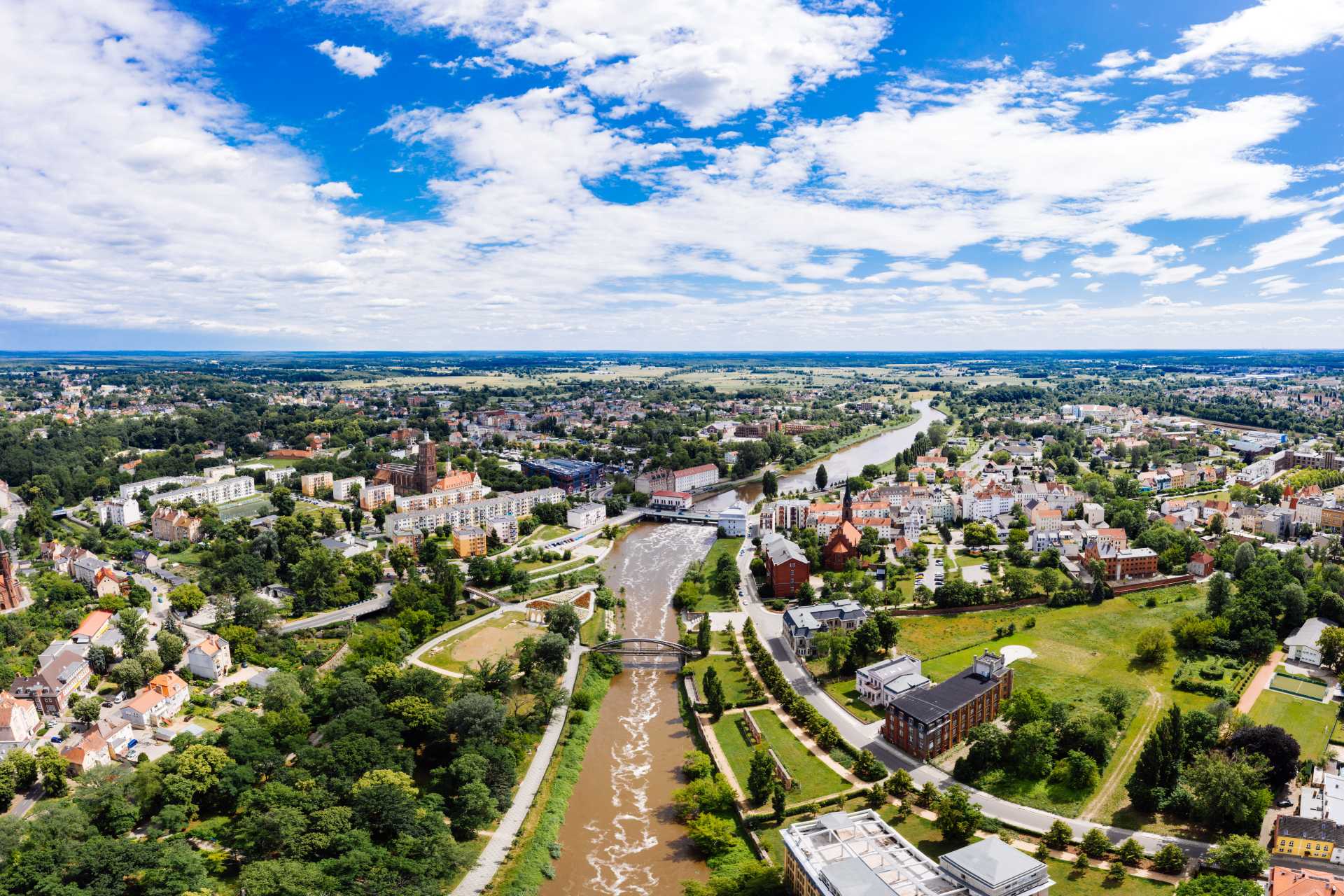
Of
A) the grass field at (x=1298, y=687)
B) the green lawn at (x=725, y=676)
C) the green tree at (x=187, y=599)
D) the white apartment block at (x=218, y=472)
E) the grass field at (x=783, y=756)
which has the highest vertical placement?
the white apartment block at (x=218, y=472)

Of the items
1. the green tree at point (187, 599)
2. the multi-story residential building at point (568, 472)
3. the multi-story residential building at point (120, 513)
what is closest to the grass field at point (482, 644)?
the green tree at point (187, 599)

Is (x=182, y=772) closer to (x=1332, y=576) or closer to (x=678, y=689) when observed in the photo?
(x=678, y=689)

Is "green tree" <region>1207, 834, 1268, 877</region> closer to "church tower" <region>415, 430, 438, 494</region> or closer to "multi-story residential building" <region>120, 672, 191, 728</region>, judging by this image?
"multi-story residential building" <region>120, 672, 191, 728</region>

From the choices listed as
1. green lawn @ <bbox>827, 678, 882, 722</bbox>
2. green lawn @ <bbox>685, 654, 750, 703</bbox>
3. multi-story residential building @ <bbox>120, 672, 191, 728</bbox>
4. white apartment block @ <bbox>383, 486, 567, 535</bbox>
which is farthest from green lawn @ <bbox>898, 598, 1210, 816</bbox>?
white apartment block @ <bbox>383, 486, 567, 535</bbox>

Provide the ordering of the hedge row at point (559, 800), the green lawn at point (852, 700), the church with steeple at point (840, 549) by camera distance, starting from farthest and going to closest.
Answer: the church with steeple at point (840, 549) → the green lawn at point (852, 700) → the hedge row at point (559, 800)

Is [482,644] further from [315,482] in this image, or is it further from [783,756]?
[315,482]

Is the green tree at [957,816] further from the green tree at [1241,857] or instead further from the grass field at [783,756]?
the green tree at [1241,857]
